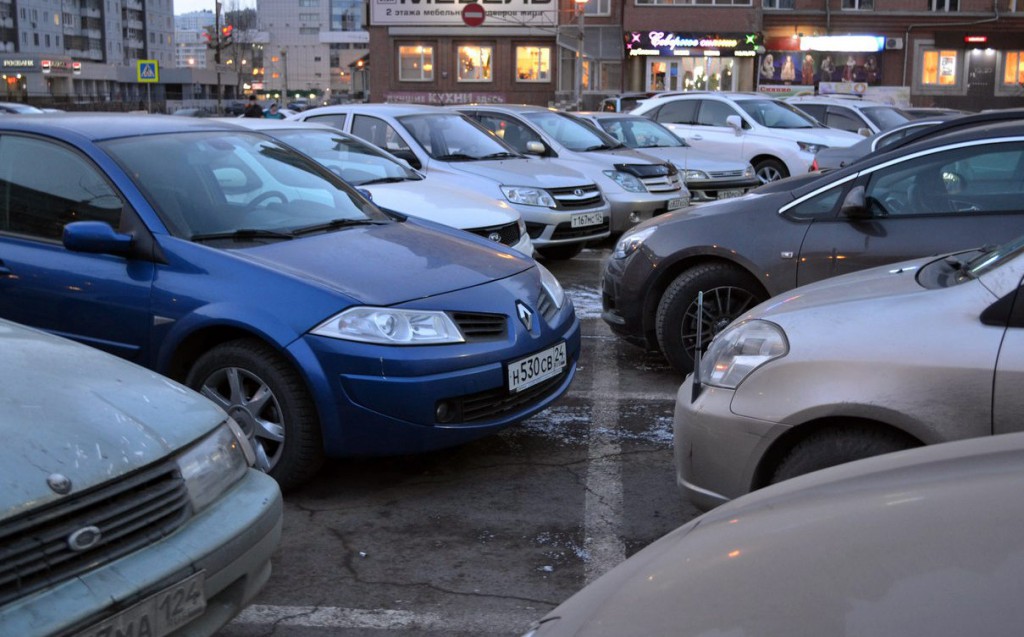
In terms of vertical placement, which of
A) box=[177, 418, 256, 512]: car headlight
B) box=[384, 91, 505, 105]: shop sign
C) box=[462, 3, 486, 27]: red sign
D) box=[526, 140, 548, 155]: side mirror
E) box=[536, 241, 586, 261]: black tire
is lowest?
box=[536, 241, 586, 261]: black tire

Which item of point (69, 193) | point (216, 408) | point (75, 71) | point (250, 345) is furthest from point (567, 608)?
point (75, 71)

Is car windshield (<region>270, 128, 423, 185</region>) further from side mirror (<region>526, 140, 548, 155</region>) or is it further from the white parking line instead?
the white parking line

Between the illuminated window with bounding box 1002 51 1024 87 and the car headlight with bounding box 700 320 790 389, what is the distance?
4349cm

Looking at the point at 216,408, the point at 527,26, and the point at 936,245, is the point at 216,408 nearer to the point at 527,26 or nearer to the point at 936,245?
the point at 936,245

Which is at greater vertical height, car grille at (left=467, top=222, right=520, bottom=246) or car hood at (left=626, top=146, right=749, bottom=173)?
car hood at (left=626, top=146, right=749, bottom=173)

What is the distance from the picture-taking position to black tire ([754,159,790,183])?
15.8 metres

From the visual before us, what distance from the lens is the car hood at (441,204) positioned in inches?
336

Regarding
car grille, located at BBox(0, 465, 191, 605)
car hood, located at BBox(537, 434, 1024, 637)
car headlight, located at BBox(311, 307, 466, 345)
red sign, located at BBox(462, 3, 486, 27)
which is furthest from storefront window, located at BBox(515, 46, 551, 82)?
car hood, located at BBox(537, 434, 1024, 637)

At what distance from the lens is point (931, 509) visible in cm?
181

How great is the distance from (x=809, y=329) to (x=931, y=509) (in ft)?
6.45

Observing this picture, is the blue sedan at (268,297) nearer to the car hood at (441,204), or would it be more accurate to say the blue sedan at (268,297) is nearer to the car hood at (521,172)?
the car hood at (441,204)

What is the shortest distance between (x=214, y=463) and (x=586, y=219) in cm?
786

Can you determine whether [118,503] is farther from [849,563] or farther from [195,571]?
[849,563]

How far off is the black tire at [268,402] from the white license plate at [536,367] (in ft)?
2.92
